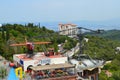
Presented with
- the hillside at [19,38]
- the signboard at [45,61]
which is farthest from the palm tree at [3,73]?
the hillside at [19,38]

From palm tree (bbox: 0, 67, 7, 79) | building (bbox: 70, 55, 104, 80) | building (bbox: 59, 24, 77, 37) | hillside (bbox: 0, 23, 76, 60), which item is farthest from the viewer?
hillside (bbox: 0, 23, 76, 60)

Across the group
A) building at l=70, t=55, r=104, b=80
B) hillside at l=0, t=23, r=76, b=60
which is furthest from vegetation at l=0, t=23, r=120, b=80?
building at l=70, t=55, r=104, b=80

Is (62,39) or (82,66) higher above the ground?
(82,66)

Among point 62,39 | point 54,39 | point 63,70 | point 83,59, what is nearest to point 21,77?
point 63,70

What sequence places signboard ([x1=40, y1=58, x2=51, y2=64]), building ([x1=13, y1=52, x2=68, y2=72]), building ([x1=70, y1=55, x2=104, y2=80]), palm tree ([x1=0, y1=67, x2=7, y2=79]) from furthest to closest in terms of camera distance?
palm tree ([x1=0, y1=67, x2=7, y2=79])
signboard ([x1=40, y1=58, x2=51, y2=64])
building ([x1=13, y1=52, x2=68, y2=72])
building ([x1=70, y1=55, x2=104, y2=80])

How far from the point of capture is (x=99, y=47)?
35.0m

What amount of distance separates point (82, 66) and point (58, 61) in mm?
4278

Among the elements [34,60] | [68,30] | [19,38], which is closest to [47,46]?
[19,38]

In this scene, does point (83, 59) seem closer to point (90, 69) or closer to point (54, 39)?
point (90, 69)

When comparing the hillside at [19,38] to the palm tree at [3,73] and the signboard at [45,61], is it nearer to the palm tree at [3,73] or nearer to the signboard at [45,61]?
the signboard at [45,61]

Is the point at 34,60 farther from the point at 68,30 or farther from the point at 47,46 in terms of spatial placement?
the point at 47,46

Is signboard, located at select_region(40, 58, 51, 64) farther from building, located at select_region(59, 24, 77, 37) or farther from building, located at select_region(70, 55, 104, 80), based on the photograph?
building, located at select_region(70, 55, 104, 80)

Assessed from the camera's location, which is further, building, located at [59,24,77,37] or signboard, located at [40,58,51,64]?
signboard, located at [40,58,51,64]

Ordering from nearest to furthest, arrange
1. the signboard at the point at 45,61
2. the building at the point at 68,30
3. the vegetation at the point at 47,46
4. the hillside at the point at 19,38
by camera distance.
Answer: the building at the point at 68,30
the signboard at the point at 45,61
the hillside at the point at 19,38
the vegetation at the point at 47,46
